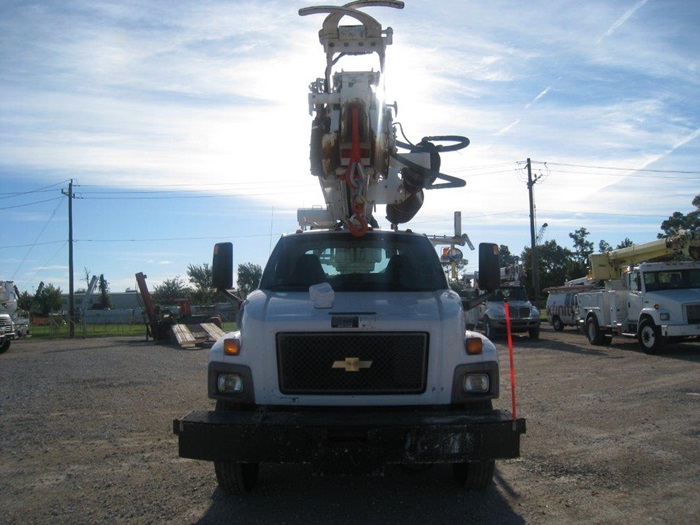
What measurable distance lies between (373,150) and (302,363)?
228cm

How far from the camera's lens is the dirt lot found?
16.7 ft

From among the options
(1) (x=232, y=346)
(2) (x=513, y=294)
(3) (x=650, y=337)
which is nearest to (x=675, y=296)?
(3) (x=650, y=337)

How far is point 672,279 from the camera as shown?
18.1 metres

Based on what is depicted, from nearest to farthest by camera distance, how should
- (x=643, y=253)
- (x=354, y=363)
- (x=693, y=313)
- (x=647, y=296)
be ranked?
(x=354, y=363), (x=693, y=313), (x=647, y=296), (x=643, y=253)

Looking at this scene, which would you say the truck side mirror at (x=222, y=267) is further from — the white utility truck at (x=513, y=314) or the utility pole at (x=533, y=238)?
the utility pole at (x=533, y=238)

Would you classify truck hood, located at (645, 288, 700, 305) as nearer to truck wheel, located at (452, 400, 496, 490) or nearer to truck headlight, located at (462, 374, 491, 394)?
truck wheel, located at (452, 400, 496, 490)

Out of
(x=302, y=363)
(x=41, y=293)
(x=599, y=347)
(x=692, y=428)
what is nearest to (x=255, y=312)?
(x=302, y=363)

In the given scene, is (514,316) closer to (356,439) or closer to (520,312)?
(520,312)

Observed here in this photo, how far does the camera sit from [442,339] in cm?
514

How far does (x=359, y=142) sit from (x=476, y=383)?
250cm

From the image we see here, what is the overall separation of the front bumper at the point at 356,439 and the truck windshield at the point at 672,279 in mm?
15188

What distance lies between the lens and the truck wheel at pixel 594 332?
20.9 metres

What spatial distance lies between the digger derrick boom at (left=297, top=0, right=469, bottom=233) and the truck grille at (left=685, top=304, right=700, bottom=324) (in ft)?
38.7

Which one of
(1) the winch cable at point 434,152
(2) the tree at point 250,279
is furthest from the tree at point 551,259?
(1) the winch cable at point 434,152
